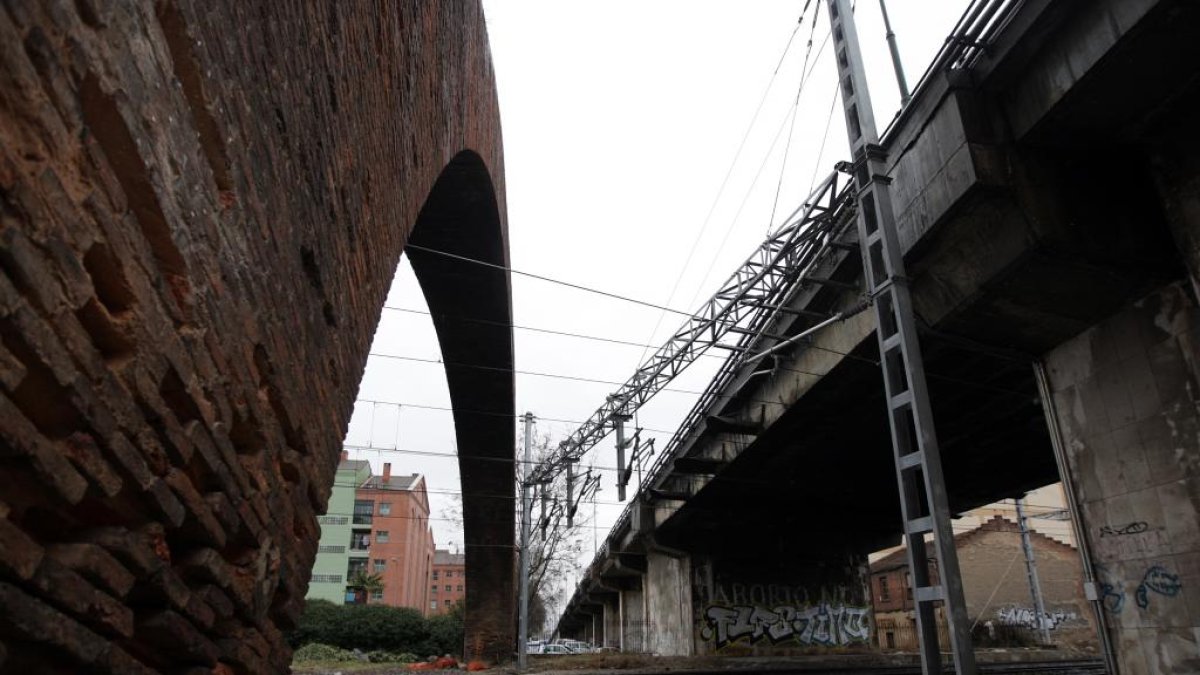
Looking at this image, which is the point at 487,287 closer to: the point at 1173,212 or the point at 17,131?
the point at 1173,212

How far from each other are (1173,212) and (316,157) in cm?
753

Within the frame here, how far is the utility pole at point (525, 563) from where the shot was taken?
711 inches

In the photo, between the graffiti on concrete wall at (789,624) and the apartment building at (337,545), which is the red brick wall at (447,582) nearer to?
the apartment building at (337,545)

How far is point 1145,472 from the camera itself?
7.25 meters

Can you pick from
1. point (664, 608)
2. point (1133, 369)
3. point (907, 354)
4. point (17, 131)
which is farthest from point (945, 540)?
point (664, 608)

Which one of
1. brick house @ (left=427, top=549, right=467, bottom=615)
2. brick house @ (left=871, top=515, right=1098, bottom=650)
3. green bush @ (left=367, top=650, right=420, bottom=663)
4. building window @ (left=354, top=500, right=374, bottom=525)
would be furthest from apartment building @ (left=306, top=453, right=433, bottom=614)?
brick house @ (left=871, top=515, right=1098, bottom=650)

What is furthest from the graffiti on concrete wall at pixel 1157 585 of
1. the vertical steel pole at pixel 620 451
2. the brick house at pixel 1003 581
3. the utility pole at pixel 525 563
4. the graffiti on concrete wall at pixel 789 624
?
the brick house at pixel 1003 581

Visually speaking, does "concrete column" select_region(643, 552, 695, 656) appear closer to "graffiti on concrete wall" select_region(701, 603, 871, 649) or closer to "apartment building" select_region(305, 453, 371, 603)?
"graffiti on concrete wall" select_region(701, 603, 871, 649)

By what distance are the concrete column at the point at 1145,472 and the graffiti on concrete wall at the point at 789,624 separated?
17844 millimetres

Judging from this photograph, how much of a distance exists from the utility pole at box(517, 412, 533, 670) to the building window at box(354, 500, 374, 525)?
164 feet

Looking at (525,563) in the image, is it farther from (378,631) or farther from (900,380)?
(378,631)

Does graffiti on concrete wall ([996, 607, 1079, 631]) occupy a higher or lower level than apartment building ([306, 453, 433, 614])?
lower

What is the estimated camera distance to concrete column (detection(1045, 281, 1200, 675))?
6809 millimetres

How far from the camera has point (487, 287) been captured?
11.9 m
